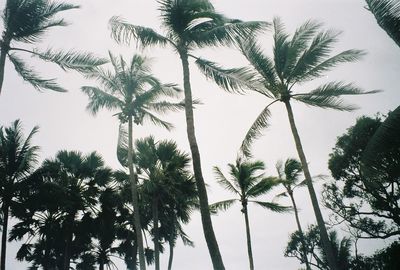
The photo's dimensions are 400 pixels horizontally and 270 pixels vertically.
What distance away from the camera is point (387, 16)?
7238 millimetres

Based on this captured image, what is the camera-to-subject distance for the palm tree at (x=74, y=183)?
57.0 feet

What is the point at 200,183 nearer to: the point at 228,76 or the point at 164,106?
the point at 228,76

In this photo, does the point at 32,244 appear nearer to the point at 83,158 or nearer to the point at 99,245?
the point at 99,245

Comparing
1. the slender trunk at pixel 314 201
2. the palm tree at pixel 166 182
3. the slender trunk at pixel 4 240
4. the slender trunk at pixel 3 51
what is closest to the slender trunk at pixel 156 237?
the palm tree at pixel 166 182

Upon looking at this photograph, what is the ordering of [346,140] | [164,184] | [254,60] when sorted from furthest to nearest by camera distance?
[346,140] < [164,184] < [254,60]

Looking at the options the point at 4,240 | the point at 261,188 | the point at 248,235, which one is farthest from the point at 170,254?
the point at 4,240

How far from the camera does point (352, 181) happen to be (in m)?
20.6

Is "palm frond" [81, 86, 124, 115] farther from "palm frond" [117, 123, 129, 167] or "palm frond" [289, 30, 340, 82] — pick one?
"palm frond" [289, 30, 340, 82]

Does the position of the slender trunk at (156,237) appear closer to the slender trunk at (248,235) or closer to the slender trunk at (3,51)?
the slender trunk at (248,235)

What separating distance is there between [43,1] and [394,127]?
11871mm

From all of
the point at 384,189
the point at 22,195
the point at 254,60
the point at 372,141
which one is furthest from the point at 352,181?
the point at 22,195

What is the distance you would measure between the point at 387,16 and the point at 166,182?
13041mm

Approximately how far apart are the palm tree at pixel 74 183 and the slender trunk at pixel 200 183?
10.5 meters

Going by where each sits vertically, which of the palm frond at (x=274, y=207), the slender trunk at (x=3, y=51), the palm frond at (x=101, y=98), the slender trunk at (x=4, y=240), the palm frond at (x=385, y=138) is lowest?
the palm frond at (x=385, y=138)
